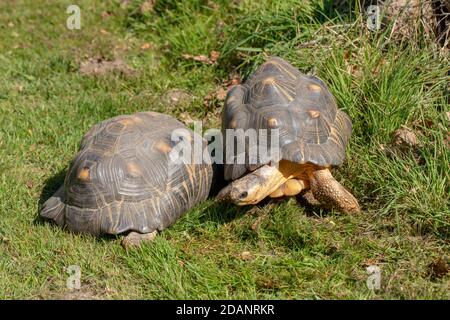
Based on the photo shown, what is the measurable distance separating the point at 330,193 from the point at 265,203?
56cm

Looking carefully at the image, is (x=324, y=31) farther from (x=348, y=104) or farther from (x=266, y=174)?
(x=266, y=174)

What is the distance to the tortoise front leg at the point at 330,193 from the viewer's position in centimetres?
439

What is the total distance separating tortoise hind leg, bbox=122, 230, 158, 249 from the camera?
4223mm

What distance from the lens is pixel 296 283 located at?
393 cm

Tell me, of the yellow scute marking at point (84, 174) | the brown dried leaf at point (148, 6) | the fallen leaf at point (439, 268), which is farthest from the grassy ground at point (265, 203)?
the brown dried leaf at point (148, 6)

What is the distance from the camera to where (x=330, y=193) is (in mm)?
4395

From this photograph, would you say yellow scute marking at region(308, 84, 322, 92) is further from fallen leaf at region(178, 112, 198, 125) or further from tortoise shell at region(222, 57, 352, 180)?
fallen leaf at region(178, 112, 198, 125)

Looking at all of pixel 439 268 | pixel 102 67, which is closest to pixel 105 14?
pixel 102 67

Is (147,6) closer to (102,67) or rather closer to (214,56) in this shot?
(102,67)

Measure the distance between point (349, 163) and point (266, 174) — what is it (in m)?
0.88

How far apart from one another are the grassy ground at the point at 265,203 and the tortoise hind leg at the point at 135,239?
70mm

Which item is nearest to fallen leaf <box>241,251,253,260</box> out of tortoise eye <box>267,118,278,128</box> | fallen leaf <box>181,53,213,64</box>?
tortoise eye <box>267,118,278,128</box>

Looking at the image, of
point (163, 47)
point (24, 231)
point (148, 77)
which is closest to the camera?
point (24, 231)
